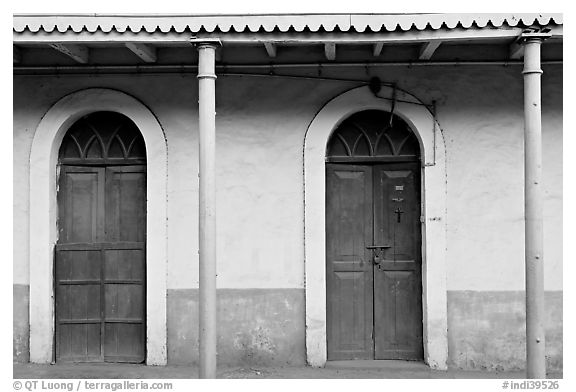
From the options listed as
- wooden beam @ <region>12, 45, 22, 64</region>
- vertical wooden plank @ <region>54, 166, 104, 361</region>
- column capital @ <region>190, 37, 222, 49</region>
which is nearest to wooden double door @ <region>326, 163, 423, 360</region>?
column capital @ <region>190, 37, 222, 49</region>

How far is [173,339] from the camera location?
6.73 meters

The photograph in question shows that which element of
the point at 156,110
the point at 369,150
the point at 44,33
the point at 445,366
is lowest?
the point at 445,366

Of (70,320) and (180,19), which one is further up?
(180,19)

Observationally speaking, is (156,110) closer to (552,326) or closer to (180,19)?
(180,19)

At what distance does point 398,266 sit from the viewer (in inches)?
271

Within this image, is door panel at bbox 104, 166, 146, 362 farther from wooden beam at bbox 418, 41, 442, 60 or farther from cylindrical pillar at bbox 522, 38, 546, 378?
cylindrical pillar at bbox 522, 38, 546, 378

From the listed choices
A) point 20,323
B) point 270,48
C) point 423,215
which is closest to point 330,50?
point 270,48

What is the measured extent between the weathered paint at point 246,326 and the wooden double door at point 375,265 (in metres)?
0.46

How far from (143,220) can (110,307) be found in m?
1.07

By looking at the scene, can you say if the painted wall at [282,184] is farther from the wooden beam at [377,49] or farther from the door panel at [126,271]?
the door panel at [126,271]

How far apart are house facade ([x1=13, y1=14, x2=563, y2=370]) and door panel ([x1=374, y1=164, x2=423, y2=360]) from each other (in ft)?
0.05

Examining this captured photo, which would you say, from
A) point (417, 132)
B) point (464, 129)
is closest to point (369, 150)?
point (417, 132)

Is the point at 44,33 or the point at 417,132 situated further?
the point at 417,132

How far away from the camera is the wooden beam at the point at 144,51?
19.4ft
